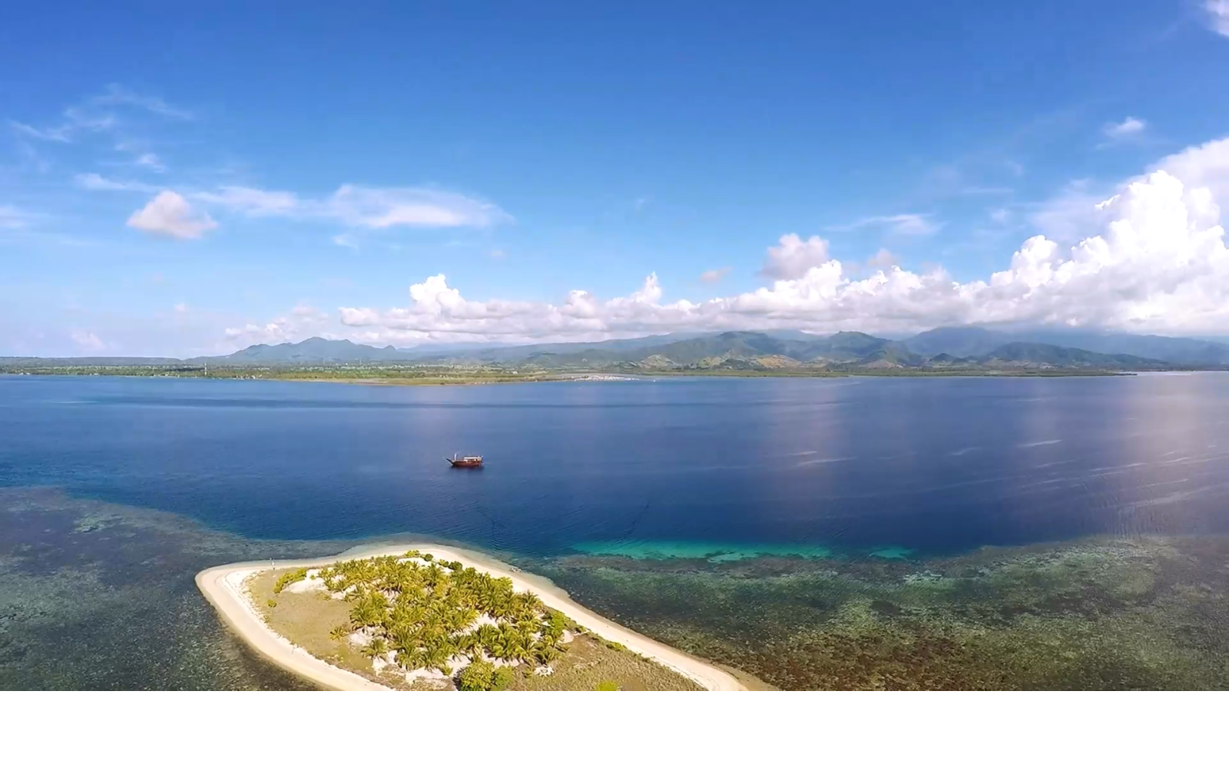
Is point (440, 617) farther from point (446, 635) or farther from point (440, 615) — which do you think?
point (446, 635)

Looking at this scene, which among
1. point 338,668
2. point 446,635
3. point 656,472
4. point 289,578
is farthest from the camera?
point 656,472

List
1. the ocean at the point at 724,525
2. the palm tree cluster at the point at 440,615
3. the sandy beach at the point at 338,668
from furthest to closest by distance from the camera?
the ocean at the point at 724,525
the palm tree cluster at the point at 440,615
the sandy beach at the point at 338,668

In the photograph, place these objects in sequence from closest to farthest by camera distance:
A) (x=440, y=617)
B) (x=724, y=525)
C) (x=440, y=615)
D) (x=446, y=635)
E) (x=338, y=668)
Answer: (x=338, y=668)
(x=446, y=635)
(x=440, y=617)
(x=440, y=615)
(x=724, y=525)

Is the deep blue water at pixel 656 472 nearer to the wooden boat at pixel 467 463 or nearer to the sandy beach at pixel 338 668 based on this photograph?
the wooden boat at pixel 467 463

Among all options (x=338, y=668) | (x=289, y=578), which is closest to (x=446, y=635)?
(x=338, y=668)

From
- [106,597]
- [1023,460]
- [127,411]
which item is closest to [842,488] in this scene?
[1023,460]

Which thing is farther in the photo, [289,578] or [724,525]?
[724,525]

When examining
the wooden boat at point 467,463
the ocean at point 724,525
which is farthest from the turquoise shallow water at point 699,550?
the wooden boat at point 467,463
